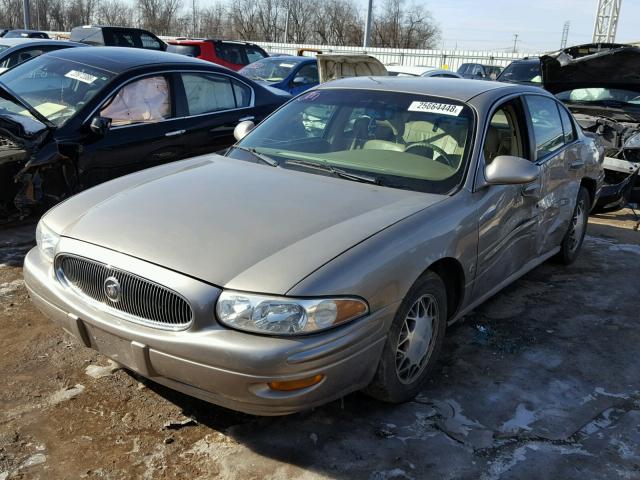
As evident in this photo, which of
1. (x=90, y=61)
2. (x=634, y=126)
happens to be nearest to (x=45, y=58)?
(x=90, y=61)

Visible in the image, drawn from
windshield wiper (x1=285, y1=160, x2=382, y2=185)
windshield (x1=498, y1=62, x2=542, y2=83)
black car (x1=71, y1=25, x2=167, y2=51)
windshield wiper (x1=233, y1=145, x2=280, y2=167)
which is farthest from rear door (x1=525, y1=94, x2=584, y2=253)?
black car (x1=71, y1=25, x2=167, y2=51)

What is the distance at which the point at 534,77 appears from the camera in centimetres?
1310

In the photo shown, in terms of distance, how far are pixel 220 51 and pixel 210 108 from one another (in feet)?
35.3

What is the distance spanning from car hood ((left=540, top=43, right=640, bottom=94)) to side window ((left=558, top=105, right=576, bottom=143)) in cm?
239

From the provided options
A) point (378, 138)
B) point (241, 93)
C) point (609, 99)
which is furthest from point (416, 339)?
point (609, 99)

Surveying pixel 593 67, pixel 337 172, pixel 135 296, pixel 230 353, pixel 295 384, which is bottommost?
pixel 295 384

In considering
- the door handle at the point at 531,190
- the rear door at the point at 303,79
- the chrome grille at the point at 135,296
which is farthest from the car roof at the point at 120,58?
the rear door at the point at 303,79

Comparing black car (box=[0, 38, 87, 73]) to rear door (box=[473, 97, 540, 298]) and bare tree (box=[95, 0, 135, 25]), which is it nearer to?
rear door (box=[473, 97, 540, 298])

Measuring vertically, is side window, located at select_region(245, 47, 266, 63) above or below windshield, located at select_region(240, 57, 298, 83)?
above

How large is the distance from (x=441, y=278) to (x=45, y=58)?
4838 millimetres

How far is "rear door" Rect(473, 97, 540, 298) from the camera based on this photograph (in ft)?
11.4

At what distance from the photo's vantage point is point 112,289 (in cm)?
262

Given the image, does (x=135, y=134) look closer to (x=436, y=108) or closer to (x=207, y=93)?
(x=207, y=93)

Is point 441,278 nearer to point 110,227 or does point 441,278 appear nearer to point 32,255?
point 110,227
